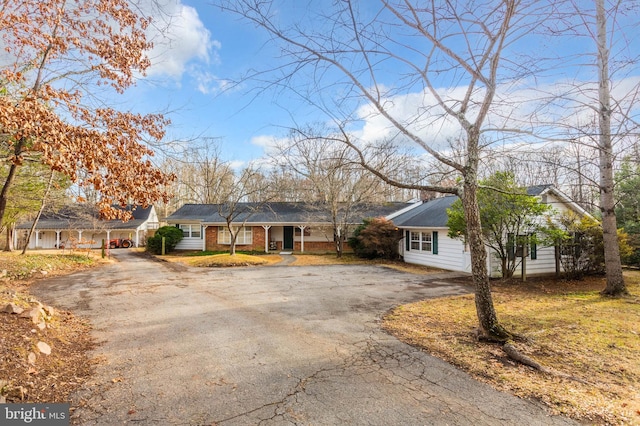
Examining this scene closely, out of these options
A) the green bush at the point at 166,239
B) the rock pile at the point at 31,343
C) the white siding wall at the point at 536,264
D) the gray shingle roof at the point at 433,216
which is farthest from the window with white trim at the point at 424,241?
the green bush at the point at 166,239

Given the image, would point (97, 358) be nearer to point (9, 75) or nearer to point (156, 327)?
point (156, 327)

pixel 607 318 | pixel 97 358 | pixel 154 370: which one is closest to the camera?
pixel 154 370

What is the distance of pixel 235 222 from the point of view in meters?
24.0

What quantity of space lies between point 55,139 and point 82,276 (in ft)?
40.2

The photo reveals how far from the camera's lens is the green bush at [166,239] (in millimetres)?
23597

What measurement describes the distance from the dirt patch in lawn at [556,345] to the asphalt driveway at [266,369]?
408 millimetres

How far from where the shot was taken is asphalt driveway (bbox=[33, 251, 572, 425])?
3281mm

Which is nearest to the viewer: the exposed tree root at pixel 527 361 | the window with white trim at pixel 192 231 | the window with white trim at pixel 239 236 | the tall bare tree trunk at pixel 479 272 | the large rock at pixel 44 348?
the exposed tree root at pixel 527 361

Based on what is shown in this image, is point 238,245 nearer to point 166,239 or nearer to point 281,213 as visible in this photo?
point 281,213

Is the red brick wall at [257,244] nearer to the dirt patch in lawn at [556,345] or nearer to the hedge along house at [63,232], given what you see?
the hedge along house at [63,232]

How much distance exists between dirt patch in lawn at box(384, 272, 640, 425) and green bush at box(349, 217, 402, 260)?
9.67 meters

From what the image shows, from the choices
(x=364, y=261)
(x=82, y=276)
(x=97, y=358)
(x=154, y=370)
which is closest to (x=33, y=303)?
(x=97, y=358)

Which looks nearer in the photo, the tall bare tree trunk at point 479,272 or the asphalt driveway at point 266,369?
the asphalt driveway at point 266,369

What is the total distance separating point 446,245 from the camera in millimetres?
16000
